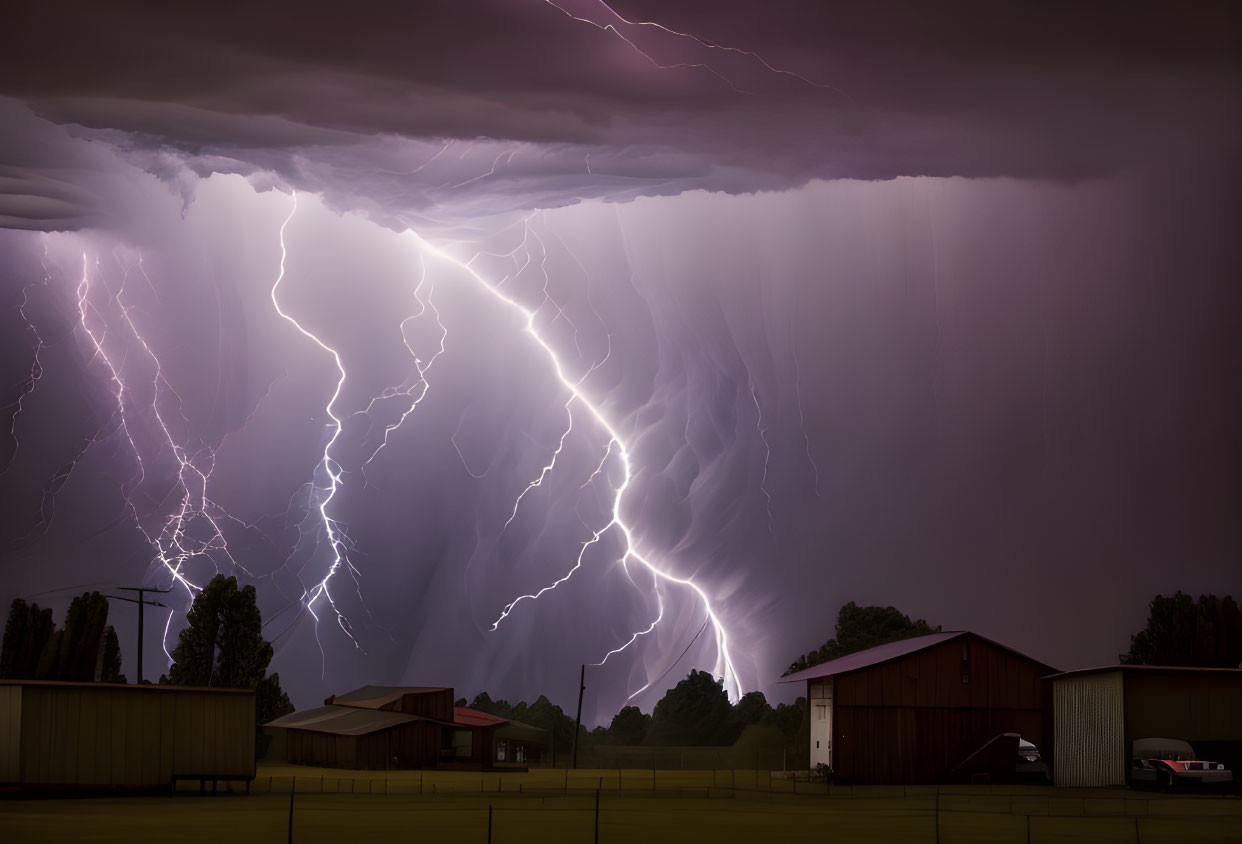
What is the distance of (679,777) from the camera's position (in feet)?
173

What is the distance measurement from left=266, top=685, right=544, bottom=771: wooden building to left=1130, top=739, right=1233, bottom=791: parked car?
1304 inches

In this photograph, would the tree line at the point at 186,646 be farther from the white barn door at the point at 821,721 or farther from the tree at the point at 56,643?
the white barn door at the point at 821,721

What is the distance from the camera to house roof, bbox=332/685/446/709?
68438 mm

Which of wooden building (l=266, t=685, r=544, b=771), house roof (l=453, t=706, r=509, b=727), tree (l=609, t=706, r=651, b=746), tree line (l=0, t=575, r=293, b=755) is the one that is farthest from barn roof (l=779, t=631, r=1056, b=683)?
tree (l=609, t=706, r=651, b=746)

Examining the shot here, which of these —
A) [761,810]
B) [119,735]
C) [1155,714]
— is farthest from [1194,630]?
[119,735]

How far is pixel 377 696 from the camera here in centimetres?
7275

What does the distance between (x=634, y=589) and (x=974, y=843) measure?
79.3m

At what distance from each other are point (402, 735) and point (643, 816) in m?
Answer: 34.1

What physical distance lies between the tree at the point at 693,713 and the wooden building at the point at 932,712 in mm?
47954

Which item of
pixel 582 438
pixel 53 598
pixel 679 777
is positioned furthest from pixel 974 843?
pixel 53 598

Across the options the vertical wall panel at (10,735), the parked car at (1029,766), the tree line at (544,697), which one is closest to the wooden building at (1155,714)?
the parked car at (1029,766)

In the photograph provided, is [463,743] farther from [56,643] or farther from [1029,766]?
[1029,766]

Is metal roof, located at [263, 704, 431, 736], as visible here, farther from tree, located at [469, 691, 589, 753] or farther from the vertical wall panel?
tree, located at [469, 691, 589, 753]

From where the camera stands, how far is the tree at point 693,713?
94.6 m
